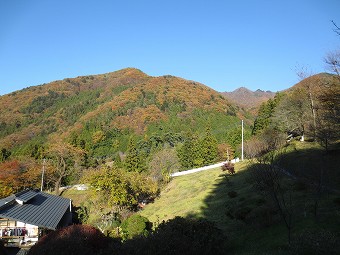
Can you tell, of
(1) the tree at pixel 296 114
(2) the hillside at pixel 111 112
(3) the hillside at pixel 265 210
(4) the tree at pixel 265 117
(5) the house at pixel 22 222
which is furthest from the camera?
(2) the hillside at pixel 111 112

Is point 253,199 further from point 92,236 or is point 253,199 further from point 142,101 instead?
point 142,101

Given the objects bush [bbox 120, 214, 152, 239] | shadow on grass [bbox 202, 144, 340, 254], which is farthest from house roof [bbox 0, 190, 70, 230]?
shadow on grass [bbox 202, 144, 340, 254]

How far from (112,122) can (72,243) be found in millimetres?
103305

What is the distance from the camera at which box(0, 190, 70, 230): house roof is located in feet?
79.2

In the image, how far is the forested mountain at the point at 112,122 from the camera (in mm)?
73875

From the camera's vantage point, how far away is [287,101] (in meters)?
54.2

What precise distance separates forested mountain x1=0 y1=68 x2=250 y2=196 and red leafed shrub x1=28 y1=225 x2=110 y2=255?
4665 cm

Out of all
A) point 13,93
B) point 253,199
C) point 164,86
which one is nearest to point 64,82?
point 13,93

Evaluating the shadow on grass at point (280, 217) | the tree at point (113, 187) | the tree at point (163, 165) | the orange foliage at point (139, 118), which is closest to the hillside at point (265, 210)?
the shadow on grass at point (280, 217)

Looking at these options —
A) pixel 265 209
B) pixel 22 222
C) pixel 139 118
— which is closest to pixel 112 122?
pixel 139 118

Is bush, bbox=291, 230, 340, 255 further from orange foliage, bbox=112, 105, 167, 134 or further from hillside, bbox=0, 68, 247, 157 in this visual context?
orange foliage, bbox=112, 105, 167, 134

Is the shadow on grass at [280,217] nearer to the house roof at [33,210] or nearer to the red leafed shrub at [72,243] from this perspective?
the red leafed shrub at [72,243]

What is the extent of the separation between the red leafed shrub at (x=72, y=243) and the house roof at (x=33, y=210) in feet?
29.3

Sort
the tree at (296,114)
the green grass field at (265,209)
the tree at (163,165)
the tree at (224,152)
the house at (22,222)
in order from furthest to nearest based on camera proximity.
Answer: the tree at (224,152), the tree at (163,165), the tree at (296,114), the house at (22,222), the green grass field at (265,209)
